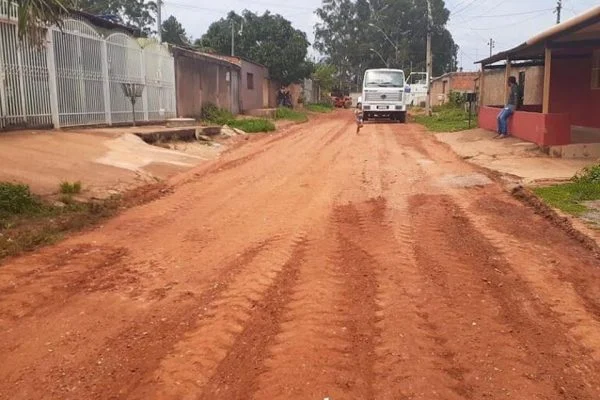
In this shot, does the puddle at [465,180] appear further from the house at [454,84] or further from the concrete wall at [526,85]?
the house at [454,84]

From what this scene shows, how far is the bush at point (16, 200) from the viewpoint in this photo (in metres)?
6.91

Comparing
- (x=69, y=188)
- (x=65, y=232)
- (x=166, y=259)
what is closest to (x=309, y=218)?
(x=166, y=259)

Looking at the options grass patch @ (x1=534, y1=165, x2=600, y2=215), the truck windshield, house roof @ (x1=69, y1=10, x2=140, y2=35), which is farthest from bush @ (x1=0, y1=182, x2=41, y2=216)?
the truck windshield

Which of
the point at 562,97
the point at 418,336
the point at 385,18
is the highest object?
the point at 385,18

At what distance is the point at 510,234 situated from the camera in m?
6.72

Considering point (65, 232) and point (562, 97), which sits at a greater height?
point (562, 97)

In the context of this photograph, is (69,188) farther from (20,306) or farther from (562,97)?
(562,97)

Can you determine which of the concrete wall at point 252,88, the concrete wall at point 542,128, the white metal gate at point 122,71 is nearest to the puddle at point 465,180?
the concrete wall at point 542,128

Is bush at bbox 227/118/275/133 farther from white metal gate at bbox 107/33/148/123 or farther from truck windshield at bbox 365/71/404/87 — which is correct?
truck windshield at bbox 365/71/404/87

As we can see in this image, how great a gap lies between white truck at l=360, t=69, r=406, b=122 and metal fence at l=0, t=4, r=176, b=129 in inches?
510

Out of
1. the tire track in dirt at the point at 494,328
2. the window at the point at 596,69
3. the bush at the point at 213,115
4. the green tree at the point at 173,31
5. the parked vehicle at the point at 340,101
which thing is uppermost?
the green tree at the point at 173,31

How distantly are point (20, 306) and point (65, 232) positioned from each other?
239 centimetres

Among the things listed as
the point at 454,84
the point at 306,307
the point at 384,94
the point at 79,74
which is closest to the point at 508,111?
the point at 79,74

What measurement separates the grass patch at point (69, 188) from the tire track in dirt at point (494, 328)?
4883 millimetres
